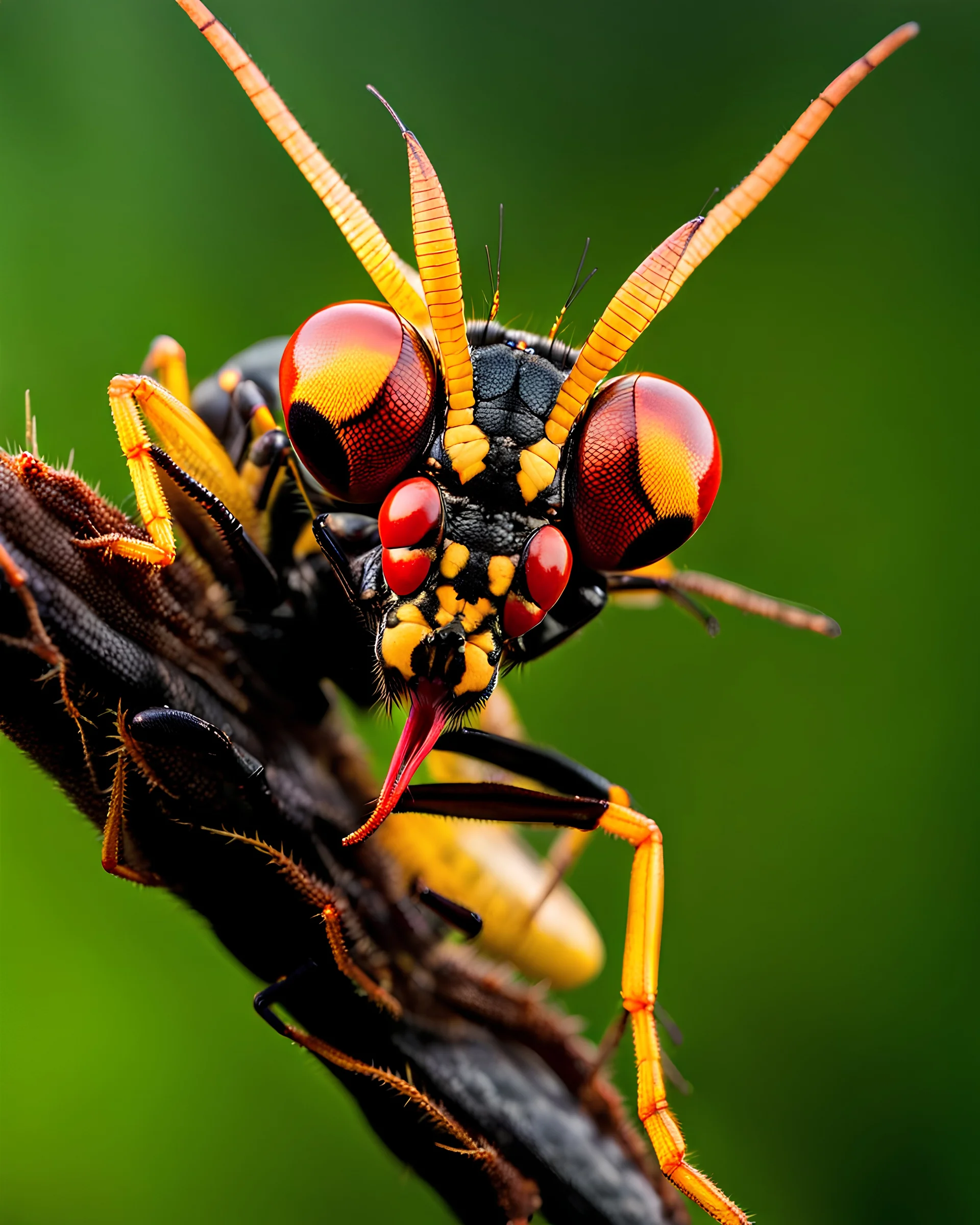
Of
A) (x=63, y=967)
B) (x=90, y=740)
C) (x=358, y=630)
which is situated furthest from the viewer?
(x=63, y=967)

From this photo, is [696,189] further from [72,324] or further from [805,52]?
[72,324]

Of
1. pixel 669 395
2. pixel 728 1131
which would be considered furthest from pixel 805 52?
pixel 728 1131

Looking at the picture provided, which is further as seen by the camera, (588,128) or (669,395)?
(588,128)

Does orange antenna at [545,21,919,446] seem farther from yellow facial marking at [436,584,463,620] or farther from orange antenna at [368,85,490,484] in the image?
yellow facial marking at [436,584,463,620]

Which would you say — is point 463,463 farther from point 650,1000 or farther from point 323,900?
point 650,1000

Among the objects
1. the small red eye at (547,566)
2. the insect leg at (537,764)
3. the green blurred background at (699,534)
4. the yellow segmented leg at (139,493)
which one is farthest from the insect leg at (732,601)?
the green blurred background at (699,534)

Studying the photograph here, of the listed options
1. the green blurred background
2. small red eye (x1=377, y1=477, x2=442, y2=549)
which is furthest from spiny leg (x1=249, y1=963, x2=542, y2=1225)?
the green blurred background
